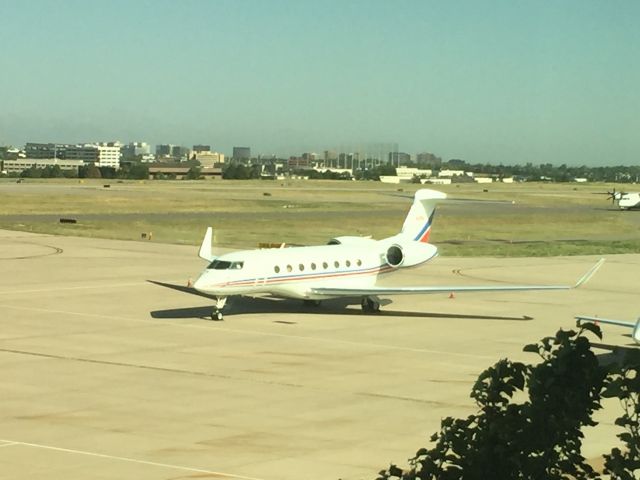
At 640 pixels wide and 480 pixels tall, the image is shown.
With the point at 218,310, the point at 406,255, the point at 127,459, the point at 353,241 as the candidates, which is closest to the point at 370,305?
the point at 406,255

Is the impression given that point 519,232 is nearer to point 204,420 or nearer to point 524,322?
point 524,322

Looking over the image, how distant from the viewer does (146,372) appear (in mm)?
28438

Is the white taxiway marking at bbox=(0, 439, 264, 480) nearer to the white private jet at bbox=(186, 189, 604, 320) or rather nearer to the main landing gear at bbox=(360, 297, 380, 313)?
the white private jet at bbox=(186, 189, 604, 320)

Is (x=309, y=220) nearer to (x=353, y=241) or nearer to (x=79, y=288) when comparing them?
(x=79, y=288)

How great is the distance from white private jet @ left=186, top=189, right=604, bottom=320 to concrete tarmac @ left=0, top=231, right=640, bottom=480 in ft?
3.21

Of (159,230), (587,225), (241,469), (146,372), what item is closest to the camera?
(241,469)

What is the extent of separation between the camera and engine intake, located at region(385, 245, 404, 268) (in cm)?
4119

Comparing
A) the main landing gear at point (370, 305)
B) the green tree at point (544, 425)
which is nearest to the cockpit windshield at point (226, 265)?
the main landing gear at point (370, 305)

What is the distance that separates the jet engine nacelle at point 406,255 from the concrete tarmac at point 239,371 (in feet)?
5.91

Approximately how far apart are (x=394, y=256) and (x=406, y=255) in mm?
453

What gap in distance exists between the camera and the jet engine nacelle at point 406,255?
4119cm

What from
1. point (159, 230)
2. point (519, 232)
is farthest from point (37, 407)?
point (519, 232)

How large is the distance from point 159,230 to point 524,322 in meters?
46.4

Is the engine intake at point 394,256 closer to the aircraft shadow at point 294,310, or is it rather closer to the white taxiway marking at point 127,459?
the aircraft shadow at point 294,310
